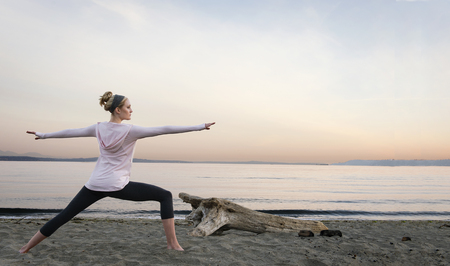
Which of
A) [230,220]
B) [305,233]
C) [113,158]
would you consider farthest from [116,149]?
[305,233]

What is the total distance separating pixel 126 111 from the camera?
4059 millimetres

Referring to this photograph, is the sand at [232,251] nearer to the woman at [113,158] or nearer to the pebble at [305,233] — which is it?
the pebble at [305,233]

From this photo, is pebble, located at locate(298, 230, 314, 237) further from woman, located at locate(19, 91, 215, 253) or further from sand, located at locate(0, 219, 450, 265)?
woman, located at locate(19, 91, 215, 253)

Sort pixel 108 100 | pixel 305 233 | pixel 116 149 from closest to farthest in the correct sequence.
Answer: pixel 116 149, pixel 108 100, pixel 305 233

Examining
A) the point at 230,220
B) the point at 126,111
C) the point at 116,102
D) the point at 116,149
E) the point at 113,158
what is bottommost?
the point at 230,220

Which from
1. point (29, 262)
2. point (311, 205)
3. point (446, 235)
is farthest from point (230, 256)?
point (311, 205)

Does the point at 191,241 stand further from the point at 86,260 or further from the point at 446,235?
the point at 446,235

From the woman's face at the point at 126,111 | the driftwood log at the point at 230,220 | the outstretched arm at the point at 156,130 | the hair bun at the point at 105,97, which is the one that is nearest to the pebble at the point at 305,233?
the driftwood log at the point at 230,220

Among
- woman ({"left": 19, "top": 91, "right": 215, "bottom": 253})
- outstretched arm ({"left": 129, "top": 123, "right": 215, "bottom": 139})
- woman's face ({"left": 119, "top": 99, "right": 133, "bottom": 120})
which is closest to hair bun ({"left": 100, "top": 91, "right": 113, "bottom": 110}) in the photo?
woman ({"left": 19, "top": 91, "right": 215, "bottom": 253})

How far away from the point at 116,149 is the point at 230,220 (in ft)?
10.9

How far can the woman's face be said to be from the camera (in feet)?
13.2

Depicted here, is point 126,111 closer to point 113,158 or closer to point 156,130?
point 156,130

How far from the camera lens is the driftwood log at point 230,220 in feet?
20.1

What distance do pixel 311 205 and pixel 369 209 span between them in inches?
124
